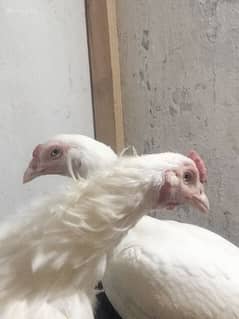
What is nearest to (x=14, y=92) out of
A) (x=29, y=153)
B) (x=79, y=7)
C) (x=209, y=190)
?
(x=29, y=153)

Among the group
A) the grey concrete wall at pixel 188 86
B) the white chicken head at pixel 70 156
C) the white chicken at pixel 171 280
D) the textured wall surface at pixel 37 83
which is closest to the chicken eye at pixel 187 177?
→ the white chicken at pixel 171 280

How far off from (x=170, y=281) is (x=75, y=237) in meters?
0.21

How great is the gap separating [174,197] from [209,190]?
0.75m

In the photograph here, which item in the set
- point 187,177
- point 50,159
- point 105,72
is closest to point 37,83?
point 105,72

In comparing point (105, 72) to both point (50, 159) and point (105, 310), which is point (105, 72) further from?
point (105, 310)

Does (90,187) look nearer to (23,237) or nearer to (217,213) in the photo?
(23,237)

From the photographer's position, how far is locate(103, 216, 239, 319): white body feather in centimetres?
89

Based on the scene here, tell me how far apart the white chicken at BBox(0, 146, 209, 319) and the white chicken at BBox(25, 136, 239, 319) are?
132mm

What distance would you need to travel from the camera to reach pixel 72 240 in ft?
2.43

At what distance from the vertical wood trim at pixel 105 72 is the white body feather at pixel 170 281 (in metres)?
0.55

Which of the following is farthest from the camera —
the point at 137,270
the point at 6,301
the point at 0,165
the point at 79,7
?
the point at 79,7

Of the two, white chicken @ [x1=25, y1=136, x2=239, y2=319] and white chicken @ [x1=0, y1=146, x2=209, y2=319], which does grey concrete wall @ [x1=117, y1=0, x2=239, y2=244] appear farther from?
white chicken @ [x1=0, y1=146, x2=209, y2=319]

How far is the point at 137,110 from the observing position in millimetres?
1548

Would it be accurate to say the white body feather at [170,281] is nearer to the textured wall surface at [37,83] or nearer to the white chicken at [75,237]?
the white chicken at [75,237]
